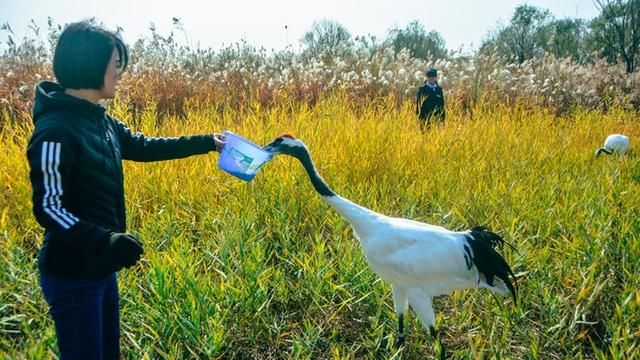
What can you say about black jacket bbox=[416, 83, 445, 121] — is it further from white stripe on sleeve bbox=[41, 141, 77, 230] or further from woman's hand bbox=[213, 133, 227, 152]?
white stripe on sleeve bbox=[41, 141, 77, 230]

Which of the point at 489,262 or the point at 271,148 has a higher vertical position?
the point at 271,148

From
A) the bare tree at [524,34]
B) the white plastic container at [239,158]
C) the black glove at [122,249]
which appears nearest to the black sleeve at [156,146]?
the white plastic container at [239,158]

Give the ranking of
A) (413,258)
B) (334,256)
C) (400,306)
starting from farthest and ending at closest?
(334,256)
(400,306)
(413,258)

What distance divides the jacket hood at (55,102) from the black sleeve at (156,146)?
0.44 m

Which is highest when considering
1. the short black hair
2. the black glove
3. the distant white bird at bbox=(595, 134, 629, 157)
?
the short black hair

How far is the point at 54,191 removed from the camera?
1.55 meters

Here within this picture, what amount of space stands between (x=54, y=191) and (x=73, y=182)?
17 centimetres

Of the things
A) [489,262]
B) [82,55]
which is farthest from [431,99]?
[82,55]

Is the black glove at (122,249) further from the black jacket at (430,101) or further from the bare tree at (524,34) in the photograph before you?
the bare tree at (524,34)

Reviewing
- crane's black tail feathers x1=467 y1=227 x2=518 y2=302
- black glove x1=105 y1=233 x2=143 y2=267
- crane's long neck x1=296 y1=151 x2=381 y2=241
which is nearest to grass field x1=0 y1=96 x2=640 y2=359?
crane's black tail feathers x1=467 y1=227 x2=518 y2=302

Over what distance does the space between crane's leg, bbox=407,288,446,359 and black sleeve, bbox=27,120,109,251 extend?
161 centimetres

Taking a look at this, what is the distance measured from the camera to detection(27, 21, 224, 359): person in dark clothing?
1.56 meters

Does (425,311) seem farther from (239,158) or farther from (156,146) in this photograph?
(156,146)

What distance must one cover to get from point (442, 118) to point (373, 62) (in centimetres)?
279
